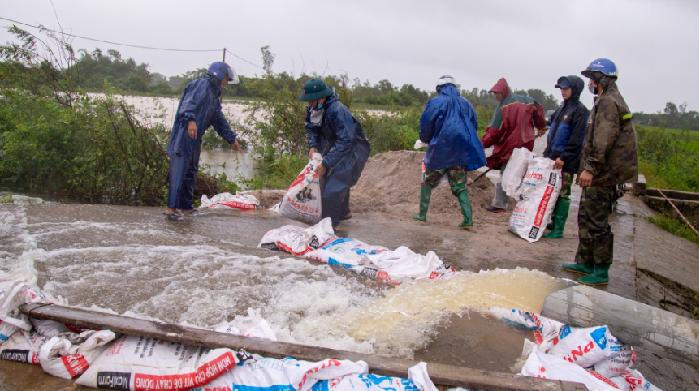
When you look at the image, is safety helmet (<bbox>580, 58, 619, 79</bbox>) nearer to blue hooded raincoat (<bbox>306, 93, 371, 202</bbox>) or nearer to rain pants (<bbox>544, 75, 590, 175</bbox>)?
rain pants (<bbox>544, 75, 590, 175</bbox>)

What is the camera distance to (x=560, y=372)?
188 cm

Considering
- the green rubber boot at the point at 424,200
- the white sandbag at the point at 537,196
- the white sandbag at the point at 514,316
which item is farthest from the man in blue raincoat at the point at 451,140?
the white sandbag at the point at 514,316

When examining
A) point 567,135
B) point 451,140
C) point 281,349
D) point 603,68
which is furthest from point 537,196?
point 281,349

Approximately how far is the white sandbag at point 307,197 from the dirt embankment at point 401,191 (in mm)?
1409

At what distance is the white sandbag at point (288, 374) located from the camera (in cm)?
166

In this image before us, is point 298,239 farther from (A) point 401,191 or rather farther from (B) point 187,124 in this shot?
(A) point 401,191

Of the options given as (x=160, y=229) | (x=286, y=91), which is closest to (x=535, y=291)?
(x=160, y=229)

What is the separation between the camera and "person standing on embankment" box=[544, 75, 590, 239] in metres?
4.19

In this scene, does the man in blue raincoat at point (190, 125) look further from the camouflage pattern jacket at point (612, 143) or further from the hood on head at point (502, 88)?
the camouflage pattern jacket at point (612, 143)

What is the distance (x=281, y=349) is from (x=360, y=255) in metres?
1.63

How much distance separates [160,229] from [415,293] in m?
2.69

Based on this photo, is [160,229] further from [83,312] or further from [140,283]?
[83,312]

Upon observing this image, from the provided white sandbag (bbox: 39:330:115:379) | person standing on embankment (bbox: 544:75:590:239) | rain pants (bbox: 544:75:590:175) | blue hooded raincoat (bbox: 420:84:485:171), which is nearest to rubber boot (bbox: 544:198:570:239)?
person standing on embankment (bbox: 544:75:590:239)

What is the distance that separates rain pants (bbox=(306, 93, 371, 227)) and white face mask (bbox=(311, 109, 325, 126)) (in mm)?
12
